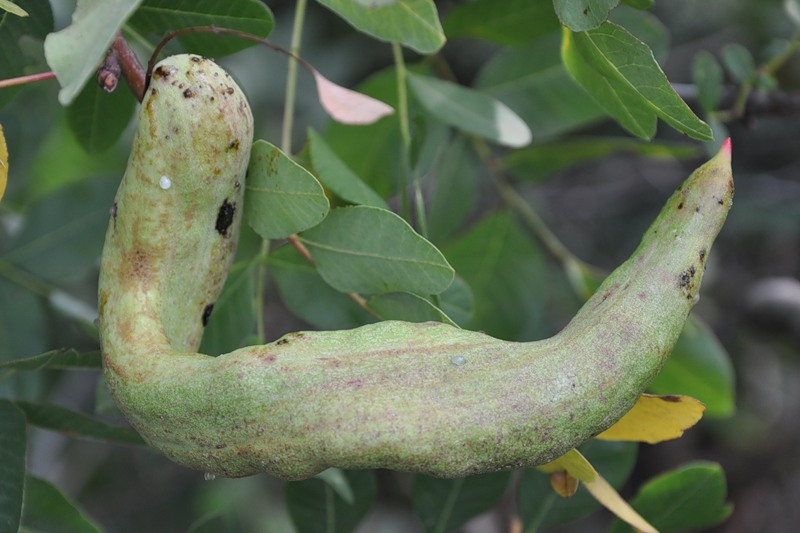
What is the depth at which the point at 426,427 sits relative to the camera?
0.82 m

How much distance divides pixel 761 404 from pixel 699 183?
2981 millimetres

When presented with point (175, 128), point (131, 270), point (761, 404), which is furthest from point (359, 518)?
point (761, 404)

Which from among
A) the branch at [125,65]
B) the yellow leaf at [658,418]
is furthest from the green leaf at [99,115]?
the yellow leaf at [658,418]

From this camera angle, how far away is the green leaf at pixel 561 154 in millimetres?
1851

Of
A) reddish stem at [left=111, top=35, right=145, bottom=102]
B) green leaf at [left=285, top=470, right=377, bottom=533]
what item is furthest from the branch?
green leaf at [left=285, top=470, right=377, bottom=533]

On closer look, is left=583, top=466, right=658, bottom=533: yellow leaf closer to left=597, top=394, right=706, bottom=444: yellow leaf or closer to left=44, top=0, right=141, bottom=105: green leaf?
left=597, top=394, right=706, bottom=444: yellow leaf

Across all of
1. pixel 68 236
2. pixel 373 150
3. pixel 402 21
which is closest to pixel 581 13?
pixel 402 21

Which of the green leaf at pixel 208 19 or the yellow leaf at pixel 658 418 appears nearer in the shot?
the yellow leaf at pixel 658 418

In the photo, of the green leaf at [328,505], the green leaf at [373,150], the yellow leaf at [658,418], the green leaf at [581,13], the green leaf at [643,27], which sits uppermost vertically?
the green leaf at [581,13]

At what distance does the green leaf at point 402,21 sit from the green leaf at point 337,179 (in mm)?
200

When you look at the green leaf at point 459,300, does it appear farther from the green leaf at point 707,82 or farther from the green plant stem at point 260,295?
the green leaf at point 707,82

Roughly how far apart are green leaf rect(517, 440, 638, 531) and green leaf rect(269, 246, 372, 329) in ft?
1.26

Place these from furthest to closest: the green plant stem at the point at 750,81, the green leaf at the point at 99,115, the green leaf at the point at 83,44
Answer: the green plant stem at the point at 750,81
the green leaf at the point at 99,115
the green leaf at the point at 83,44

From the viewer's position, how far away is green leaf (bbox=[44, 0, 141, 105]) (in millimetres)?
780
